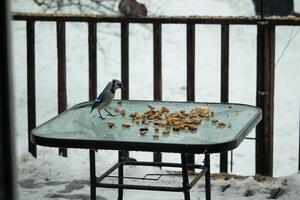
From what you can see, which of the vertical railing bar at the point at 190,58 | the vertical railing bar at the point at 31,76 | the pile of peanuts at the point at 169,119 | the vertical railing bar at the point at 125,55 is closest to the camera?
the pile of peanuts at the point at 169,119

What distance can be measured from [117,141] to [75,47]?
10.3m

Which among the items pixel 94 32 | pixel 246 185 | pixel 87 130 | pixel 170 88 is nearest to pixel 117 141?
pixel 87 130

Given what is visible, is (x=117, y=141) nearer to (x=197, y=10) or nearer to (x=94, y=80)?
(x=94, y=80)

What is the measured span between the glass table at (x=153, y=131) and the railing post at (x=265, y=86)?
1007mm

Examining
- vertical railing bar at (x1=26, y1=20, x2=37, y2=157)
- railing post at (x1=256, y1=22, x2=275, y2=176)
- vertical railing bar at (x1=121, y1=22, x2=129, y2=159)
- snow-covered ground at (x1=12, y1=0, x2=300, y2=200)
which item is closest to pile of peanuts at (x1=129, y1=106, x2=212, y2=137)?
railing post at (x1=256, y1=22, x2=275, y2=176)

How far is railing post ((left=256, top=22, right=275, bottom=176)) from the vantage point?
168 inches

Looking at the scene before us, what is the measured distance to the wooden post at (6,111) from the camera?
0.35 m

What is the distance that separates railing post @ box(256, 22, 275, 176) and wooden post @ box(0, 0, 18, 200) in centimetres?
400

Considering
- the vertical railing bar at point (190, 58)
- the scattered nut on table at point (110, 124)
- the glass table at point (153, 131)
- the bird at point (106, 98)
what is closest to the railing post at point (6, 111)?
the glass table at point (153, 131)

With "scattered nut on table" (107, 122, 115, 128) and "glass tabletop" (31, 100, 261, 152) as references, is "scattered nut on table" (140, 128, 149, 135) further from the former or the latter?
"scattered nut on table" (107, 122, 115, 128)

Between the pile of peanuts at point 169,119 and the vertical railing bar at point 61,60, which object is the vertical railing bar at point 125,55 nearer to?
the vertical railing bar at point 61,60

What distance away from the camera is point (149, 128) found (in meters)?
2.78

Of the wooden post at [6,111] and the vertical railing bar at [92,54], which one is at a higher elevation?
the wooden post at [6,111]

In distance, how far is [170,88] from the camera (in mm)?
11312
